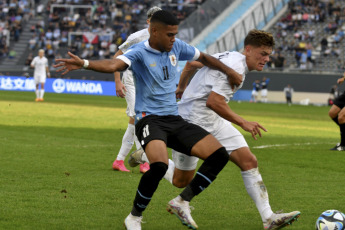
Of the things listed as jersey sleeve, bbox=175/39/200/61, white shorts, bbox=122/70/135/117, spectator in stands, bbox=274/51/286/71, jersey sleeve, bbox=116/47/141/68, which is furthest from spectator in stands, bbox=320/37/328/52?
jersey sleeve, bbox=116/47/141/68

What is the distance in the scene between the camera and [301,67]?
43.1 m

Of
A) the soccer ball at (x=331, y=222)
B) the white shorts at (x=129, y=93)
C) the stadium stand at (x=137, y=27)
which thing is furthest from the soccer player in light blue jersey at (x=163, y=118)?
the stadium stand at (x=137, y=27)

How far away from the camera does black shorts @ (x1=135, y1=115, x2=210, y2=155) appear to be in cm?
654

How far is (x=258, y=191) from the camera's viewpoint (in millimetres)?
6832

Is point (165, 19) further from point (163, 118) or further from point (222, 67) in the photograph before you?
point (163, 118)

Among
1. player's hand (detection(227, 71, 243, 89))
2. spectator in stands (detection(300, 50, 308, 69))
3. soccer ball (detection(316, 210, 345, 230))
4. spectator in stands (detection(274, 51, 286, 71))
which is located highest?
player's hand (detection(227, 71, 243, 89))

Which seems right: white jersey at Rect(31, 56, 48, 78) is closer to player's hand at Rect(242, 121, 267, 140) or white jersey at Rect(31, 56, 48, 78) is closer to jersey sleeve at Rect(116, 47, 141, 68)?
jersey sleeve at Rect(116, 47, 141, 68)

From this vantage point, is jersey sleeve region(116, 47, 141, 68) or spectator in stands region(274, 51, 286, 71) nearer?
jersey sleeve region(116, 47, 141, 68)

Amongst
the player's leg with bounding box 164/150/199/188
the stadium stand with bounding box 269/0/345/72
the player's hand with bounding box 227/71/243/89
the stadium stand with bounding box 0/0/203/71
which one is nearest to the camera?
the player's hand with bounding box 227/71/243/89

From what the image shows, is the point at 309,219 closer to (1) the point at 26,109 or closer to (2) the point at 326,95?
(1) the point at 26,109

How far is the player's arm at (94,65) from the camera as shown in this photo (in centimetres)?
593

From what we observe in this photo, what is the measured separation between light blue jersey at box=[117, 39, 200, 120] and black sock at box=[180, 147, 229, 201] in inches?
25.2

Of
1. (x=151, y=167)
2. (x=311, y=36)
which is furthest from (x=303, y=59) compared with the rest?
(x=151, y=167)

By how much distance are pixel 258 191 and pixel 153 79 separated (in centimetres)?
156
